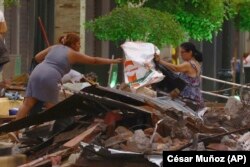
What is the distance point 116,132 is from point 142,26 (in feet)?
23.1

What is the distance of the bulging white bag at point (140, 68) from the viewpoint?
11.9 meters

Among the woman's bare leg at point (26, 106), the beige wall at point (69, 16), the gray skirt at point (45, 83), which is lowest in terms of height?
the woman's bare leg at point (26, 106)

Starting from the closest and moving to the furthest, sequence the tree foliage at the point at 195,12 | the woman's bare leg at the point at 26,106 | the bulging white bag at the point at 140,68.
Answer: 1. the woman's bare leg at the point at 26,106
2. the bulging white bag at the point at 140,68
3. the tree foliage at the point at 195,12

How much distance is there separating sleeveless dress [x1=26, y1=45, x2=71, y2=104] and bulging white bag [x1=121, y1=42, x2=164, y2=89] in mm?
876

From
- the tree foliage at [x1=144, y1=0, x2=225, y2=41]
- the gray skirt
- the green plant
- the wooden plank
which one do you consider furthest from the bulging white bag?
the green plant

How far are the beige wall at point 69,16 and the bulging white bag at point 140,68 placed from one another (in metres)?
8.78

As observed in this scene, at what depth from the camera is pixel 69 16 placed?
2159cm

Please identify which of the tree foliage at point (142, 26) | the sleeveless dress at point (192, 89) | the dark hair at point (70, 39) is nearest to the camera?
the dark hair at point (70, 39)

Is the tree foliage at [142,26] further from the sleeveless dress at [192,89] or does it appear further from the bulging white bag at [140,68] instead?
the bulging white bag at [140,68]

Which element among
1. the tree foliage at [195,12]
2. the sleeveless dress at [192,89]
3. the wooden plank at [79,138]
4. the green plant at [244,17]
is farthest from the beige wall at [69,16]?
the wooden plank at [79,138]

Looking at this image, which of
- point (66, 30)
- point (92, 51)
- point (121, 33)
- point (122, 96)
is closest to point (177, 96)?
point (122, 96)

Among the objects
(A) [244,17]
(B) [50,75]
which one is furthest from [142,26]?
(A) [244,17]

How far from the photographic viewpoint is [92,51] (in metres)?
24.4

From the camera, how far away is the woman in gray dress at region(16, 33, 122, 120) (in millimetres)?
11438
